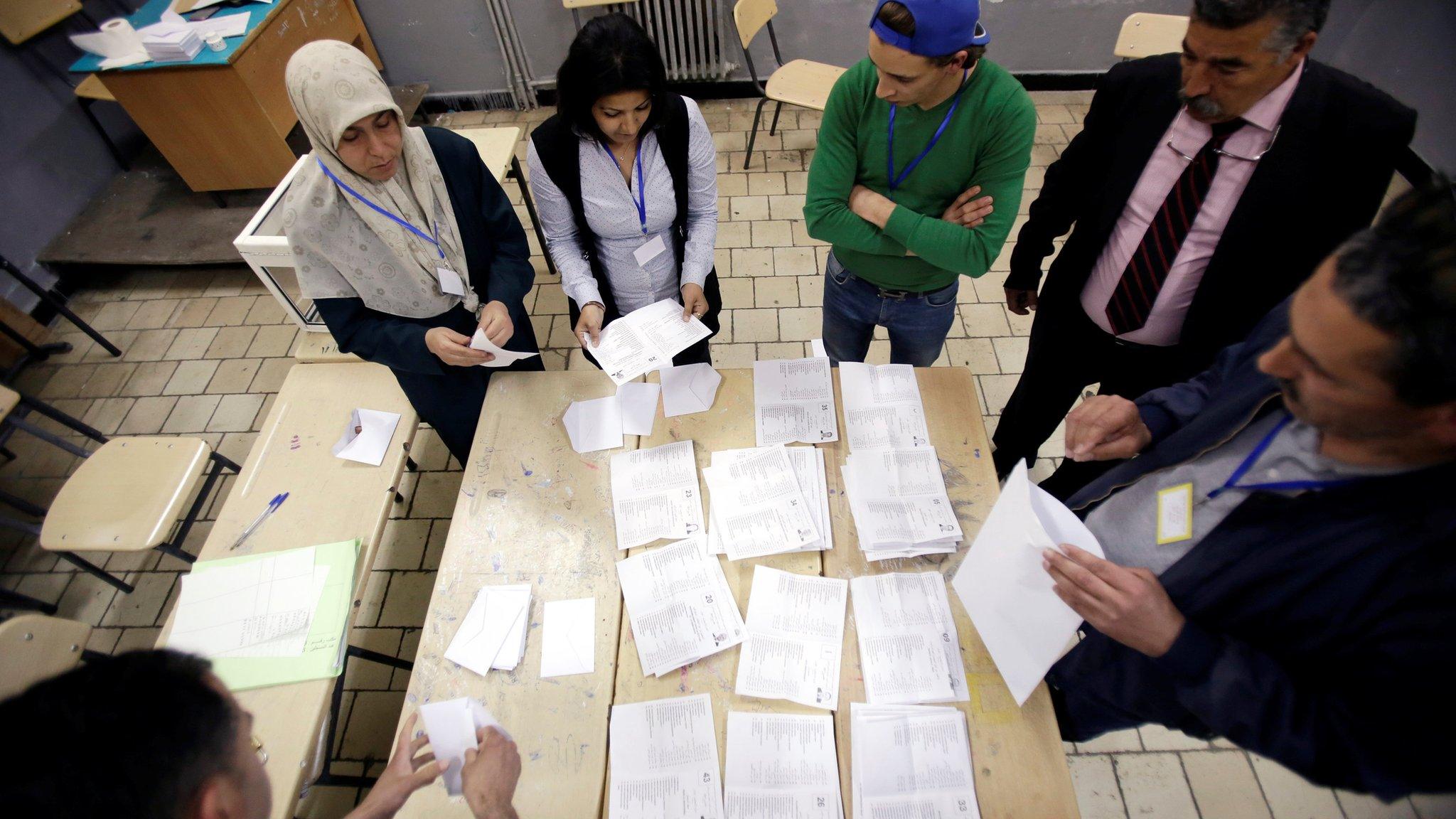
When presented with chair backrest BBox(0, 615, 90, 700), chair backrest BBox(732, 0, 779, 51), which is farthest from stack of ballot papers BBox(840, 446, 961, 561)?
chair backrest BBox(732, 0, 779, 51)

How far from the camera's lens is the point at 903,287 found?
84.2 inches

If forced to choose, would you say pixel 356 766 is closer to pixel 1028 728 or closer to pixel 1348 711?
pixel 1028 728

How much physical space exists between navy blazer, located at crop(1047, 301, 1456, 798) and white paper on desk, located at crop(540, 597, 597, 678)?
127 centimetres

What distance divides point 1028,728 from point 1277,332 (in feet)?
Result: 3.38

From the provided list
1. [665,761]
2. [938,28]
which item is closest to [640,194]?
[938,28]

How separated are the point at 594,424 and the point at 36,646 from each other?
5.77 feet

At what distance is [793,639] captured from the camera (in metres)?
1.62

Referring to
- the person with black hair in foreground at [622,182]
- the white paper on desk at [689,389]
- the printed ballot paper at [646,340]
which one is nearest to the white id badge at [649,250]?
the person with black hair in foreground at [622,182]

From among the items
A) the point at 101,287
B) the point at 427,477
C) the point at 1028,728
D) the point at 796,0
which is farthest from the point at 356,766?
the point at 796,0

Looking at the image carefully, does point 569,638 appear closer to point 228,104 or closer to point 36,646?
point 36,646

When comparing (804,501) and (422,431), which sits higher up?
(804,501)

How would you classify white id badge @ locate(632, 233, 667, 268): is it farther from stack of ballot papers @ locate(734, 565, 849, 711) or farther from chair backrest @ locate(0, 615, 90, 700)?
chair backrest @ locate(0, 615, 90, 700)

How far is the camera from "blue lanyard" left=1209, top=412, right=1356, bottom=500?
3.56ft

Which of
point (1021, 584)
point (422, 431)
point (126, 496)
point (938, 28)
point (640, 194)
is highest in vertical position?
point (938, 28)
